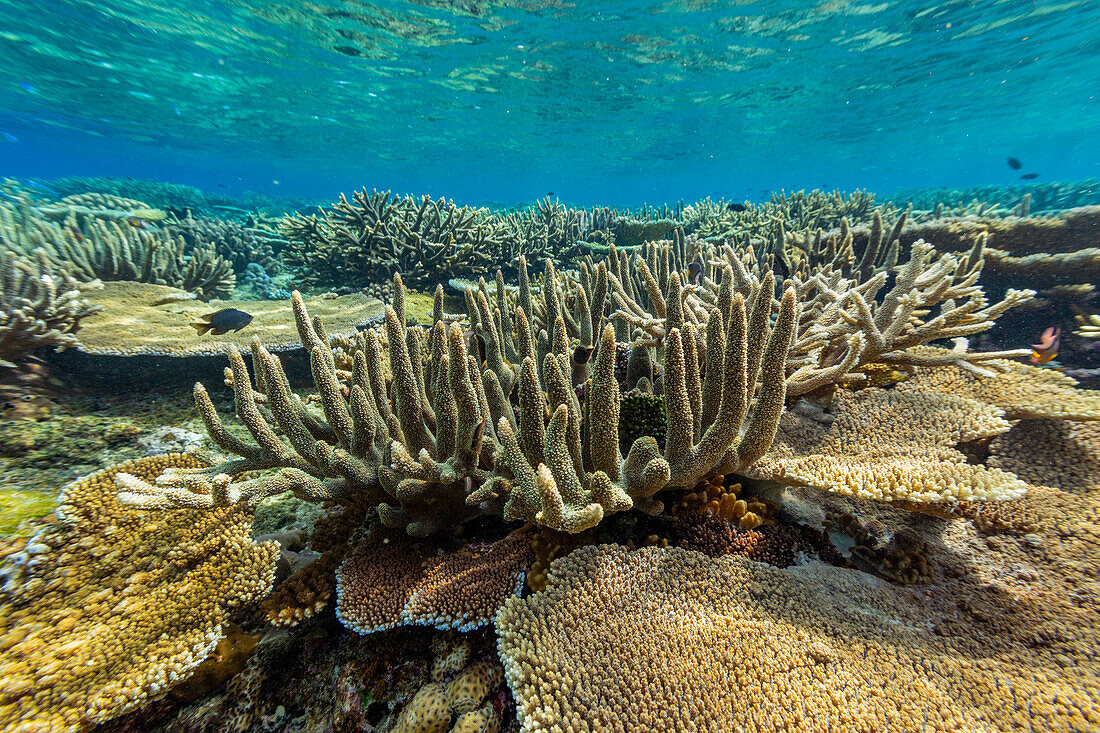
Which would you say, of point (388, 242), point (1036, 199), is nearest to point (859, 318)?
point (388, 242)

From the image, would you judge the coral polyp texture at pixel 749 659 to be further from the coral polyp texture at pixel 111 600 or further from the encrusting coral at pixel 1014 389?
the coral polyp texture at pixel 111 600

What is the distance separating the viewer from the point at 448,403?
1.94m

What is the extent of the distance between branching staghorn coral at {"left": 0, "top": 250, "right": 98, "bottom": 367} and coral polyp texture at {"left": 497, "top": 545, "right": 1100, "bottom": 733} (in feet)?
16.5

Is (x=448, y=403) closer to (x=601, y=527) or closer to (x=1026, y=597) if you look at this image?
(x=601, y=527)

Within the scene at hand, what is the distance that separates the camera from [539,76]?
2362cm

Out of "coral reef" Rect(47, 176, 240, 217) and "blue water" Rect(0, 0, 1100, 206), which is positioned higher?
"blue water" Rect(0, 0, 1100, 206)

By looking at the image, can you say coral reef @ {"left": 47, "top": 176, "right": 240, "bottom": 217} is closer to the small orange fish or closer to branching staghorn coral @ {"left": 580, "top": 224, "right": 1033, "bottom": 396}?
branching staghorn coral @ {"left": 580, "top": 224, "right": 1033, "bottom": 396}

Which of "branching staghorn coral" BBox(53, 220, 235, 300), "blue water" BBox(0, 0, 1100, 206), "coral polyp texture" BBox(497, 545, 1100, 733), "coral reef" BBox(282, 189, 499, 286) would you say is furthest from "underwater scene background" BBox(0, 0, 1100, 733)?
"blue water" BBox(0, 0, 1100, 206)

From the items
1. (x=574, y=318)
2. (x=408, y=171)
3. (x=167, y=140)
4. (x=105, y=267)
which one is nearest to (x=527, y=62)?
(x=105, y=267)

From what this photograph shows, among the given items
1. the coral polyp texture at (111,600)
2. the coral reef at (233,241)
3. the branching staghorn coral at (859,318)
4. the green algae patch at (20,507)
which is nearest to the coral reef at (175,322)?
the green algae patch at (20,507)

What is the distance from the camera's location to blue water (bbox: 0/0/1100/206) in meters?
17.6

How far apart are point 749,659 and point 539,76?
28.7 meters

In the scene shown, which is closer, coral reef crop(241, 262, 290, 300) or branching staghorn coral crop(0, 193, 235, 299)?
branching staghorn coral crop(0, 193, 235, 299)

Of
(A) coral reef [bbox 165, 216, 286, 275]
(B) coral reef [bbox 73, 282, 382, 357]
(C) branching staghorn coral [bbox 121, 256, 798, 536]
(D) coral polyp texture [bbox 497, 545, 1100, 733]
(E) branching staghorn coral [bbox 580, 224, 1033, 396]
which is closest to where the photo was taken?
(D) coral polyp texture [bbox 497, 545, 1100, 733]
